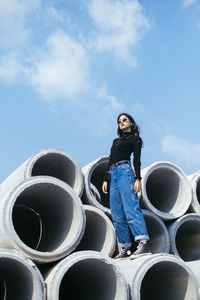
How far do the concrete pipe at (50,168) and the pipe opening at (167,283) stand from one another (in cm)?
104

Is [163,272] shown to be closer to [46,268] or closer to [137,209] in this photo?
[137,209]

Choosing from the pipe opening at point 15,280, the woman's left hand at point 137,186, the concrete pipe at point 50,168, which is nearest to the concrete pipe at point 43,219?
the pipe opening at point 15,280

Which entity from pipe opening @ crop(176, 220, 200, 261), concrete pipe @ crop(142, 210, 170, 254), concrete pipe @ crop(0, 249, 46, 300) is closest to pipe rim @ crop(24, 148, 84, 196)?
concrete pipe @ crop(142, 210, 170, 254)

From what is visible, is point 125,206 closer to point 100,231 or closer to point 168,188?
point 100,231

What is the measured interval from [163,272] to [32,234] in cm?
160

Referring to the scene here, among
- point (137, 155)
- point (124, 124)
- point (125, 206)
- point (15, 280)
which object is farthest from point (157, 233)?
point (15, 280)

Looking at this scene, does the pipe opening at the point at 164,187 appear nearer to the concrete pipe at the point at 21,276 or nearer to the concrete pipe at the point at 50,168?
the concrete pipe at the point at 50,168

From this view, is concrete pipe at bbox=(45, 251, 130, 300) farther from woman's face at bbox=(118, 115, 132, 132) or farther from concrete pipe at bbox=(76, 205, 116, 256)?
woman's face at bbox=(118, 115, 132, 132)

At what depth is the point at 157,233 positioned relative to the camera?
13.1ft

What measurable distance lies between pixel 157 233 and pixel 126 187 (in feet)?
3.37

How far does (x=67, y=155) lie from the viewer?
12.2 ft

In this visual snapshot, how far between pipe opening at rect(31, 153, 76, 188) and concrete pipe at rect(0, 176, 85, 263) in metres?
0.41

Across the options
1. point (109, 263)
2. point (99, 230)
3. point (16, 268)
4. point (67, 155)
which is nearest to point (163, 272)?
point (109, 263)

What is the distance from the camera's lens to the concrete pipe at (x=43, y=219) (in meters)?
2.66
